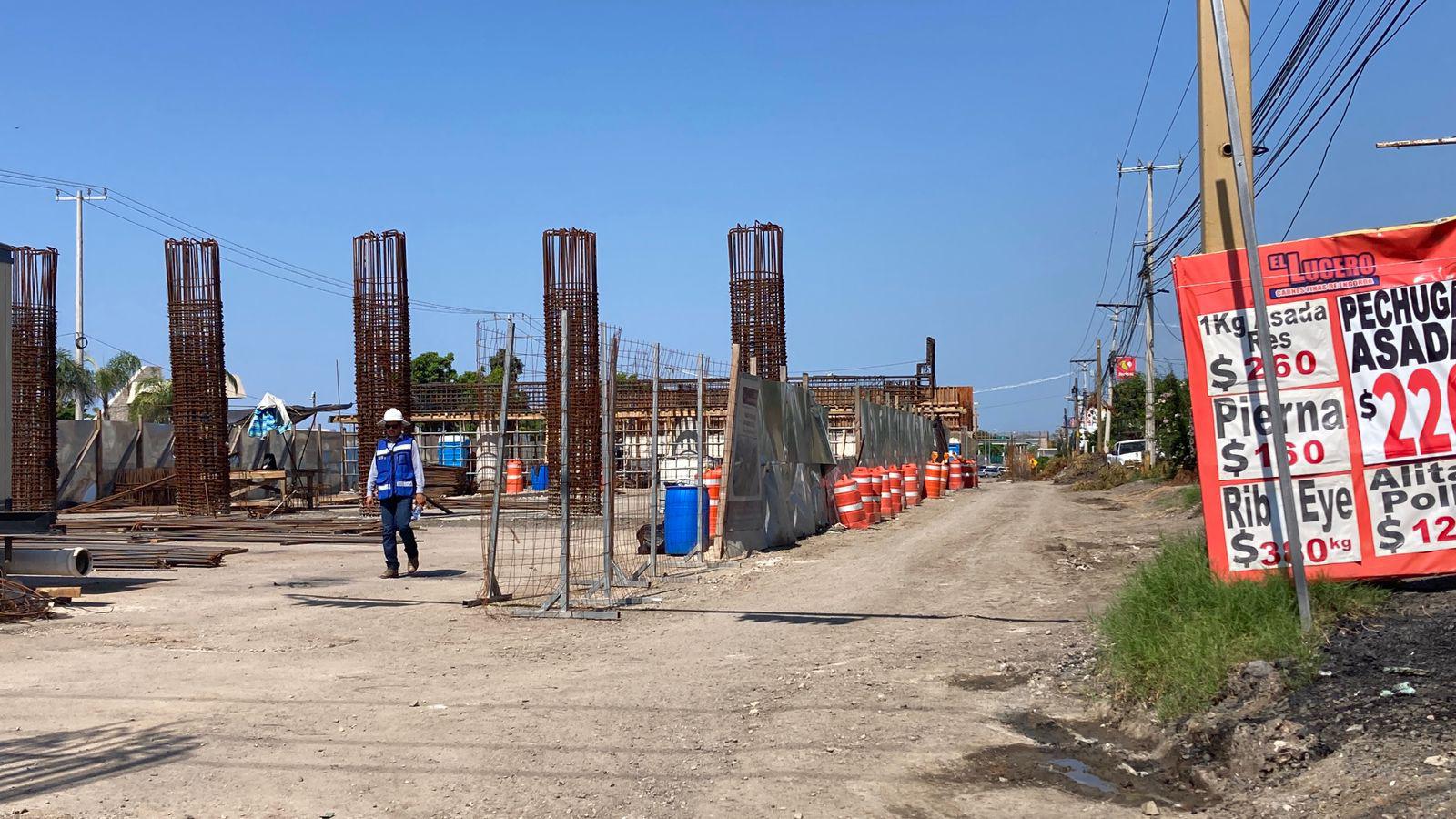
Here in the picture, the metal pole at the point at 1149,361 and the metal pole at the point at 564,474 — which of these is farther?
the metal pole at the point at 1149,361

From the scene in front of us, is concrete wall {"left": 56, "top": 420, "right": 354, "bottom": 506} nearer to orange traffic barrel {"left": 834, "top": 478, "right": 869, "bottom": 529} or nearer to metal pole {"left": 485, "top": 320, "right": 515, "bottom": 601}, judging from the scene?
orange traffic barrel {"left": 834, "top": 478, "right": 869, "bottom": 529}

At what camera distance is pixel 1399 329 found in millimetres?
7504

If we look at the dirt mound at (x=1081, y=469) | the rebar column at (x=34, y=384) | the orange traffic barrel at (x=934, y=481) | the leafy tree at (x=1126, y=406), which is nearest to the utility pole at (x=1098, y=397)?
the leafy tree at (x=1126, y=406)

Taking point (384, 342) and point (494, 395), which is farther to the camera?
point (384, 342)

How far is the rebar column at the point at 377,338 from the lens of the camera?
2456cm

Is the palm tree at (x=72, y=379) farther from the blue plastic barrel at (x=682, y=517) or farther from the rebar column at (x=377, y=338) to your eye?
the blue plastic barrel at (x=682, y=517)

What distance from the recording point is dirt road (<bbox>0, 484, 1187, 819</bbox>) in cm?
500

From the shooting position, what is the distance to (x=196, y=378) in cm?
2509

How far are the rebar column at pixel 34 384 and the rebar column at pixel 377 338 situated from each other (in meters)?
6.43

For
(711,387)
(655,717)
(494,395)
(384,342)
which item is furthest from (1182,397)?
(655,717)

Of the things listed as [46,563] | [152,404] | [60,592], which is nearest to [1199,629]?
[60,592]

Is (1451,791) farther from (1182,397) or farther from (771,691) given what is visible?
(1182,397)

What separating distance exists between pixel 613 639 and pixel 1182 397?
974 inches

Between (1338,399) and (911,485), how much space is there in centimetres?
2412
